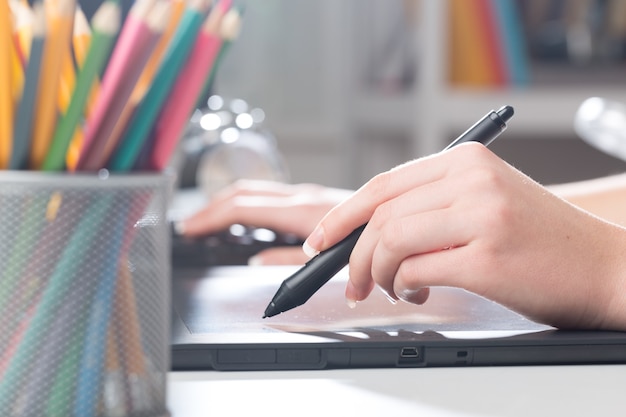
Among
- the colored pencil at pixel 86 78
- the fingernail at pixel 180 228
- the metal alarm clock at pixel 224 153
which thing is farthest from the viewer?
the metal alarm clock at pixel 224 153

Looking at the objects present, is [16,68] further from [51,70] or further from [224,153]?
[224,153]

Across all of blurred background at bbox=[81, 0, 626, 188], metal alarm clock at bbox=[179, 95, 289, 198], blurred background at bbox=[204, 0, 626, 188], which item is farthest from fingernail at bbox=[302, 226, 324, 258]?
blurred background at bbox=[204, 0, 626, 188]

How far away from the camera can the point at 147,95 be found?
32cm

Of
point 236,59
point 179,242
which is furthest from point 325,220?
point 236,59

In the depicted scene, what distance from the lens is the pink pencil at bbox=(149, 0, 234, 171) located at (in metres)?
0.33

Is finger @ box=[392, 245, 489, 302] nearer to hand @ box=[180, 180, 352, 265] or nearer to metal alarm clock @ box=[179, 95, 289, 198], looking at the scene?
hand @ box=[180, 180, 352, 265]

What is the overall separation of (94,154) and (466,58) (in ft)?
5.39

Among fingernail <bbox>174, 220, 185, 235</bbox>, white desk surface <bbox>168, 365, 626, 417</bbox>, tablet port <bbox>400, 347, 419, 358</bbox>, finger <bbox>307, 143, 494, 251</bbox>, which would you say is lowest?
white desk surface <bbox>168, 365, 626, 417</bbox>

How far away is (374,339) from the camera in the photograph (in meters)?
0.44

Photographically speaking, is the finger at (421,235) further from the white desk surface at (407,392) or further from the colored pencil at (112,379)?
the colored pencil at (112,379)

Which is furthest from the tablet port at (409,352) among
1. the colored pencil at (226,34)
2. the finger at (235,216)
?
the finger at (235,216)

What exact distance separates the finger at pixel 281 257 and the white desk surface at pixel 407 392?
325 millimetres

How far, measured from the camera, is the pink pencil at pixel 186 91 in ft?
1.07

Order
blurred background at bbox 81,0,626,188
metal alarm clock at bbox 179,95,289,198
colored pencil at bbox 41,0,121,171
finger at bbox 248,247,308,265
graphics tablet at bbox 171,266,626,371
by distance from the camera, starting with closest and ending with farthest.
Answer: colored pencil at bbox 41,0,121,171, graphics tablet at bbox 171,266,626,371, finger at bbox 248,247,308,265, metal alarm clock at bbox 179,95,289,198, blurred background at bbox 81,0,626,188
